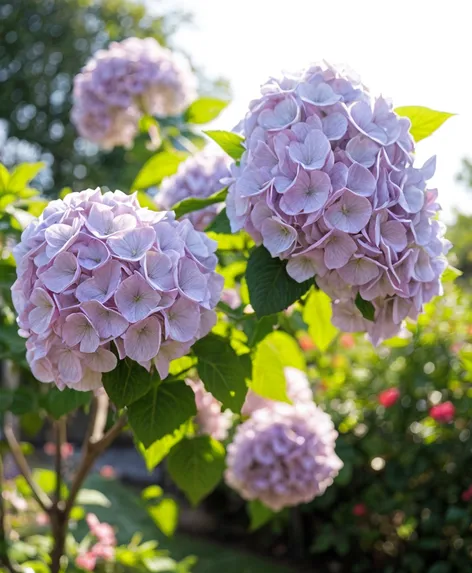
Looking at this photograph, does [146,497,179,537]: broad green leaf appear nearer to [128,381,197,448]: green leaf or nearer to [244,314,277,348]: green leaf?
[244,314,277,348]: green leaf

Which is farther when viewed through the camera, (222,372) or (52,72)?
(52,72)

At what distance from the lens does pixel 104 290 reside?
3.48ft

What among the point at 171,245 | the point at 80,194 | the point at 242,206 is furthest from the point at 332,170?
the point at 80,194

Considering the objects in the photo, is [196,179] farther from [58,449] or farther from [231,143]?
[58,449]

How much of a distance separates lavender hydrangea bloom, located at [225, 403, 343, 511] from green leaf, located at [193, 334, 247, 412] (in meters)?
1.26

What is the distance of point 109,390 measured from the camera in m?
1.09

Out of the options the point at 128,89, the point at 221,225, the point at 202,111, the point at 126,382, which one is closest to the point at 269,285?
the point at 221,225

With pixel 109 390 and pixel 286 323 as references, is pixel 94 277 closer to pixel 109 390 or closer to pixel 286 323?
pixel 109 390

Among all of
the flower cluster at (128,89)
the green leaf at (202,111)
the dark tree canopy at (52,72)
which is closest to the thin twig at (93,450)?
the green leaf at (202,111)

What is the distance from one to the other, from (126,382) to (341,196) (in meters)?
0.43

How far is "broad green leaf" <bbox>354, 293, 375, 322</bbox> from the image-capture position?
48.5 inches

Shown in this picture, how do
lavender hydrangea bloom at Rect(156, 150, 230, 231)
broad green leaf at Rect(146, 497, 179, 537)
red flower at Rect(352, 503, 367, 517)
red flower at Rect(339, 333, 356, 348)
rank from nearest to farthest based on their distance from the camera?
lavender hydrangea bloom at Rect(156, 150, 230, 231), broad green leaf at Rect(146, 497, 179, 537), red flower at Rect(352, 503, 367, 517), red flower at Rect(339, 333, 356, 348)

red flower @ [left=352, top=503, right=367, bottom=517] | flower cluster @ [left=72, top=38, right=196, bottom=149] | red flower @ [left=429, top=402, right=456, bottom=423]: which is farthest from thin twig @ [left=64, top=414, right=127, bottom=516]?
red flower @ [left=352, top=503, right=367, bottom=517]

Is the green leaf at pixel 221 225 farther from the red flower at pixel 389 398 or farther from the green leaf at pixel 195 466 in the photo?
the red flower at pixel 389 398
